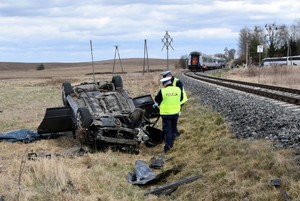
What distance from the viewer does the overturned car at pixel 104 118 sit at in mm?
10289

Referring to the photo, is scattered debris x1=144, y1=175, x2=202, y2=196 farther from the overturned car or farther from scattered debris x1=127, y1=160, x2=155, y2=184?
the overturned car

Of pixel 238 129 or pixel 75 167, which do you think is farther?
pixel 238 129

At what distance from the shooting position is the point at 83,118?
10.4 meters

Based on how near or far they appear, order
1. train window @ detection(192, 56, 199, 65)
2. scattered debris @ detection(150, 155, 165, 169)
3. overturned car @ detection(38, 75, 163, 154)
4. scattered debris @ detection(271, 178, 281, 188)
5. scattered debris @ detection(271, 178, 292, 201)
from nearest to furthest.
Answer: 1. scattered debris @ detection(271, 178, 292, 201)
2. scattered debris @ detection(271, 178, 281, 188)
3. scattered debris @ detection(150, 155, 165, 169)
4. overturned car @ detection(38, 75, 163, 154)
5. train window @ detection(192, 56, 199, 65)

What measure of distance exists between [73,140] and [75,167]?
388 centimetres

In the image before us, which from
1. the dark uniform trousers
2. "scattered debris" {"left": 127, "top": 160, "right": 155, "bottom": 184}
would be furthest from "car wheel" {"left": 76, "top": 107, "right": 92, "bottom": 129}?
"scattered debris" {"left": 127, "top": 160, "right": 155, "bottom": 184}

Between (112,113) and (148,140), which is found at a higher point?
(112,113)

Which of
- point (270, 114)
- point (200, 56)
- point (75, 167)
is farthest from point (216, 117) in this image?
point (200, 56)

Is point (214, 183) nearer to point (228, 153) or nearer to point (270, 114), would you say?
point (228, 153)

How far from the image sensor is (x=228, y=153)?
7.95m

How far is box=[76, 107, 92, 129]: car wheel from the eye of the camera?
10.3 m

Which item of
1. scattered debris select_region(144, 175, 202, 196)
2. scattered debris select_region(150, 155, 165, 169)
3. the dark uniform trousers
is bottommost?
scattered debris select_region(150, 155, 165, 169)

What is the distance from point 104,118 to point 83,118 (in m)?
0.54

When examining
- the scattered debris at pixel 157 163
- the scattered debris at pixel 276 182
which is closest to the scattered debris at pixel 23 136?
the scattered debris at pixel 157 163
